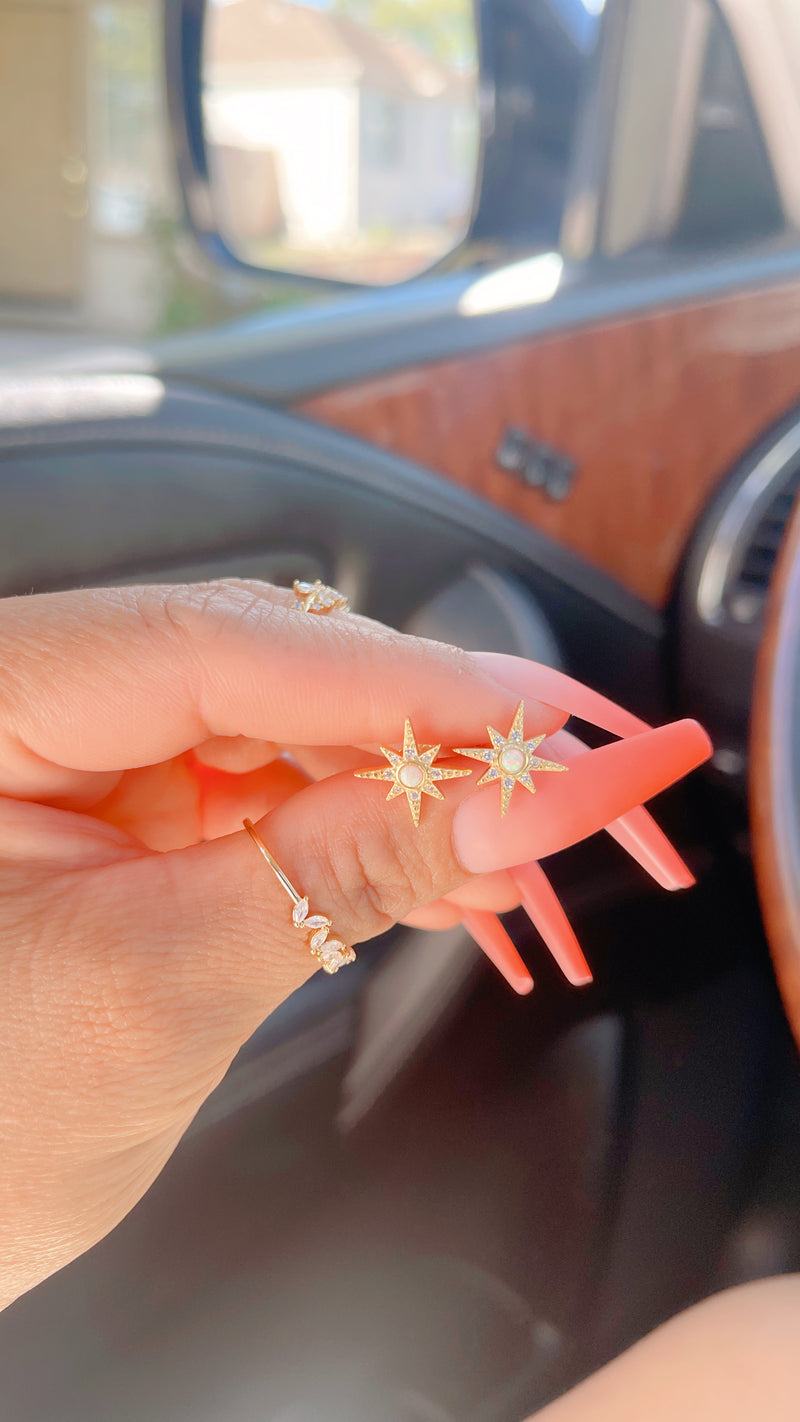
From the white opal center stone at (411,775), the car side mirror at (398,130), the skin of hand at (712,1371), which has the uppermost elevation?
the car side mirror at (398,130)

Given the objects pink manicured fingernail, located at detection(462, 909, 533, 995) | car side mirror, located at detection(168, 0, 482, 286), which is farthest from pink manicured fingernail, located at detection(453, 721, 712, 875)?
car side mirror, located at detection(168, 0, 482, 286)

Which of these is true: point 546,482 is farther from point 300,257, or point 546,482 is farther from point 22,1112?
point 300,257

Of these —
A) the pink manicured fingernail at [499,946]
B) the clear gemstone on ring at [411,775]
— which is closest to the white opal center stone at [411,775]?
the clear gemstone on ring at [411,775]

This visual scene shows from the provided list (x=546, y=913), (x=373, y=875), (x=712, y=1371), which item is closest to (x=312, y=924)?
(x=373, y=875)

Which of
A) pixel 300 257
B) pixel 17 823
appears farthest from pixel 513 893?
pixel 300 257

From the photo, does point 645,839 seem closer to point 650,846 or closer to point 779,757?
point 650,846

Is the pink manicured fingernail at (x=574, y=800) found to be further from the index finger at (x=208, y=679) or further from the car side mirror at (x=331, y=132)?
the car side mirror at (x=331, y=132)

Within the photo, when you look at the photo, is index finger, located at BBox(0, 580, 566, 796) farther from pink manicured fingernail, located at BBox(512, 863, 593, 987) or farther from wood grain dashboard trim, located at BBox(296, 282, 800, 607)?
wood grain dashboard trim, located at BBox(296, 282, 800, 607)
